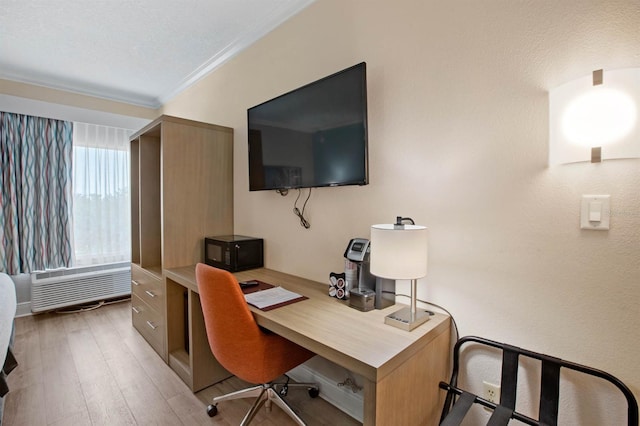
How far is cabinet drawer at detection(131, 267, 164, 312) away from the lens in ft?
8.00

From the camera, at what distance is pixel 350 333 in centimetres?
123

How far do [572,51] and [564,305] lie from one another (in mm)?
935

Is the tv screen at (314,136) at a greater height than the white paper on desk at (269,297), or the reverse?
the tv screen at (314,136)

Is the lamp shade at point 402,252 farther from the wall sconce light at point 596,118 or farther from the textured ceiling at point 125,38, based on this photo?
the textured ceiling at point 125,38

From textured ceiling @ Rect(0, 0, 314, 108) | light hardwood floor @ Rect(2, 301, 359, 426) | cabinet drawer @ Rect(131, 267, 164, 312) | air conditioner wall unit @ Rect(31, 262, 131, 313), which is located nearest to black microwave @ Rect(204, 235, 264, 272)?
cabinet drawer @ Rect(131, 267, 164, 312)

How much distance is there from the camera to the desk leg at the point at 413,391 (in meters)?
1.00

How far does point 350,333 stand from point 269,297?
60 centimetres

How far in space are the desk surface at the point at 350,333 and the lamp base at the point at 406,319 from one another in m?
0.02

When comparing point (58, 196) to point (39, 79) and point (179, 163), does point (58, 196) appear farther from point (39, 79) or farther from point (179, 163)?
point (179, 163)

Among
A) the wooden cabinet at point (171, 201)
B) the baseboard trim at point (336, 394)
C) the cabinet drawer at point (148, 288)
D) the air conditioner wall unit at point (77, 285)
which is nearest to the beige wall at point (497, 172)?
the baseboard trim at point (336, 394)

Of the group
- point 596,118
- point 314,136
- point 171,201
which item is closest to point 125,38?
point 171,201

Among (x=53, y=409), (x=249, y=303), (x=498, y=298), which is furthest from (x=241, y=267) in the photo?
(x=498, y=298)

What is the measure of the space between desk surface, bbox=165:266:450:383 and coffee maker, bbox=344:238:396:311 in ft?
0.13

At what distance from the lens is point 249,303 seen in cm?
158
